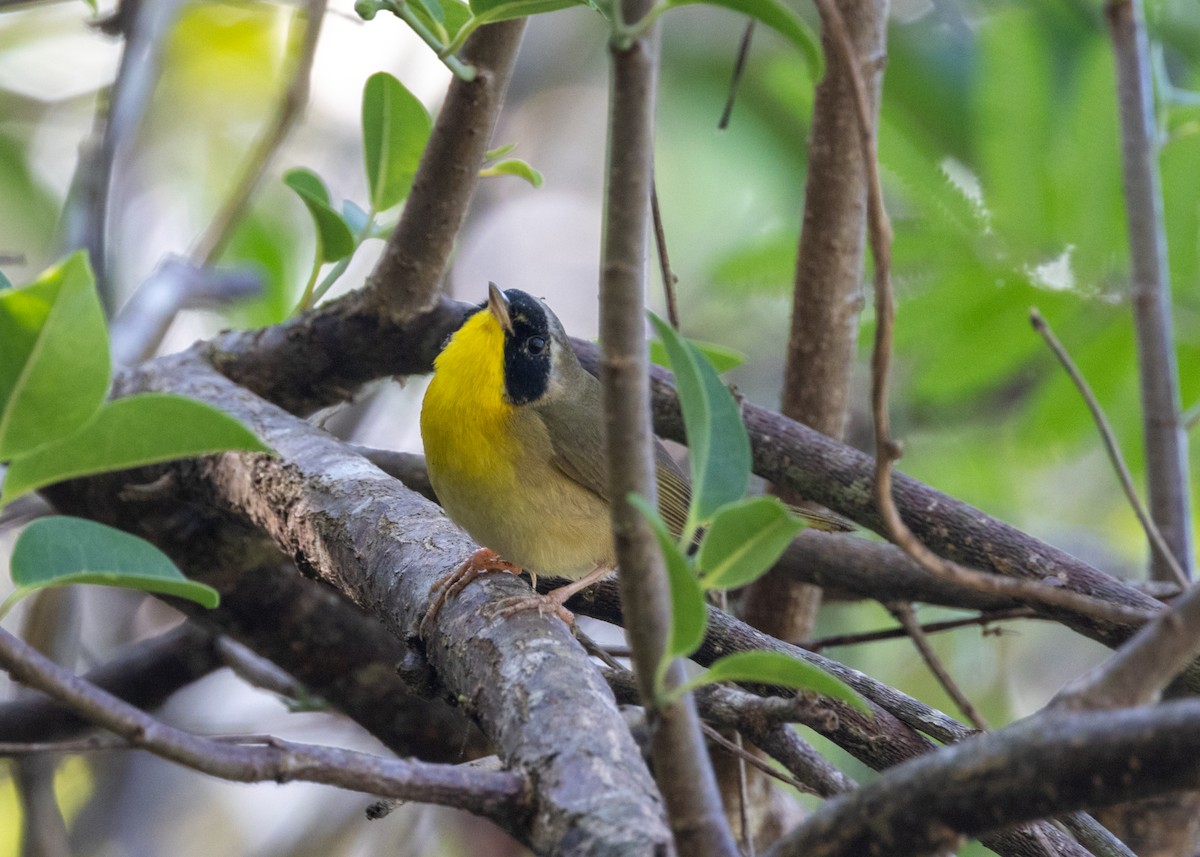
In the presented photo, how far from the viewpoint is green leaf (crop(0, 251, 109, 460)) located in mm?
1450

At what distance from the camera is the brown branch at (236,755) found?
1.27 metres

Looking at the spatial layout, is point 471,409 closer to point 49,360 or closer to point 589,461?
point 589,461

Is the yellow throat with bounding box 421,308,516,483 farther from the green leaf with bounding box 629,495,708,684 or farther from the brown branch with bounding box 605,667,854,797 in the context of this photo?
the green leaf with bounding box 629,495,708,684

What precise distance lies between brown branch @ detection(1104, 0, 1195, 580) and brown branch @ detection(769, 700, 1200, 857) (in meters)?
2.68

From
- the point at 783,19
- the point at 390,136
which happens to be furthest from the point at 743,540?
the point at 390,136

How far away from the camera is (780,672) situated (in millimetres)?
1336

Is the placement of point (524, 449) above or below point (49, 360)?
A: below

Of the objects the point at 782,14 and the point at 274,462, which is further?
the point at 274,462

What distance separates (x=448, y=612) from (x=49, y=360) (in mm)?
976

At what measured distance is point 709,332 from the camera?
691 centimetres

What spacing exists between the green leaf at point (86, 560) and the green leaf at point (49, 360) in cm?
14

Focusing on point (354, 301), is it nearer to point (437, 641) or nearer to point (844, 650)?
point (437, 641)

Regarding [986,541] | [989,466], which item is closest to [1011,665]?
[989,466]

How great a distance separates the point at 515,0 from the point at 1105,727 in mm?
1570
